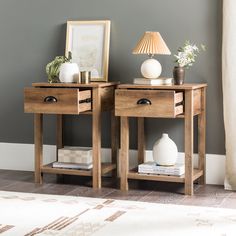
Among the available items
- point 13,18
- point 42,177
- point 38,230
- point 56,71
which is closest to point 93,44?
point 56,71

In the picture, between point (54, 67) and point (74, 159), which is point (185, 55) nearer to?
point (54, 67)

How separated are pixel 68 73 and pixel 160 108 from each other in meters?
0.70

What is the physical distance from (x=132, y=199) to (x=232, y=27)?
122 cm

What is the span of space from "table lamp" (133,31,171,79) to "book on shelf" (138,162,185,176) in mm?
556

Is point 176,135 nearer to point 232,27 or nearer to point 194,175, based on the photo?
point 194,175

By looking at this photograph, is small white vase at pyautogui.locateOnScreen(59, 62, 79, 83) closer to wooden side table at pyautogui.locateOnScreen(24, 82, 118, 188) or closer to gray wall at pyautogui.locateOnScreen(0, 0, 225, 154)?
wooden side table at pyautogui.locateOnScreen(24, 82, 118, 188)

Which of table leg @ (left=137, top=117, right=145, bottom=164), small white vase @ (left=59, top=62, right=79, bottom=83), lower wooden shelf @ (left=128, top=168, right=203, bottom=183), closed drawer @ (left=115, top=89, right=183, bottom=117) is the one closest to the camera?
closed drawer @ (left=115, top=89, right=183, bottom=117)

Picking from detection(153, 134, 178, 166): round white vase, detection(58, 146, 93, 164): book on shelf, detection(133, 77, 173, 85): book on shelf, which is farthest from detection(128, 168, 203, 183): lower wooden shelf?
detection(133, 77, 173, 85): book on shelf

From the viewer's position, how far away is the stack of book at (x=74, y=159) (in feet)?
13.9

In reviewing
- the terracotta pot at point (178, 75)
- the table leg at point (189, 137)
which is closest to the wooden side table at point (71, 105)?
the terracotta pot at point (178, 75)

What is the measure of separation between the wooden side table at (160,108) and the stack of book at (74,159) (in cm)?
29

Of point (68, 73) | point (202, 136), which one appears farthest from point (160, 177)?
point (68, 73)

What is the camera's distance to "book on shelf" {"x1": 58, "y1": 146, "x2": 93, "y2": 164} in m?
4.25

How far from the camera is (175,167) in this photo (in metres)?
4.00
